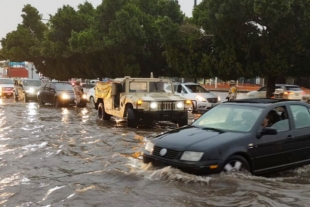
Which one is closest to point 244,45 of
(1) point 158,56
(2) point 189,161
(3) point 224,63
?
(3) point 224,63

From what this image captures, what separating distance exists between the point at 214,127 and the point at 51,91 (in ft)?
62.0

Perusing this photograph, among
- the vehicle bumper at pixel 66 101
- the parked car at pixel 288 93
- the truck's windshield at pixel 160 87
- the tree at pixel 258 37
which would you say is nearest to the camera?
the truck's windshield at pixel 160 87

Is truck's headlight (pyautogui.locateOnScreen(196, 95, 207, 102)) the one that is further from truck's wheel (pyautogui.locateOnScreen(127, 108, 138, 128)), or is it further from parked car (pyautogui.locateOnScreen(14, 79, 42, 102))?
parked car (pyautogui.locateOnScreen(14, 79, 42, 102))

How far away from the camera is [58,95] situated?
78.9 ft

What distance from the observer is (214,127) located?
296 inches

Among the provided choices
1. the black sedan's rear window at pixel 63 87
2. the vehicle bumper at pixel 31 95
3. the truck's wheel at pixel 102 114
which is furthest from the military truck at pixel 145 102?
the vehicle bumper at pixel 31 95

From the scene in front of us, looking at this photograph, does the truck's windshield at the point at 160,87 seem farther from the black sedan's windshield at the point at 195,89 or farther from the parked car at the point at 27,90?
the parked car at the point at 27,90

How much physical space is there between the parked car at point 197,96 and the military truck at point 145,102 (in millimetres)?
5418

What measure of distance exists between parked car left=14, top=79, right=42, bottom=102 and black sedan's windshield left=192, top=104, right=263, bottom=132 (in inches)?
940

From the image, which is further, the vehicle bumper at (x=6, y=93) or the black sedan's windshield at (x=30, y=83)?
the vehicle bumper at (x=6, y=93)

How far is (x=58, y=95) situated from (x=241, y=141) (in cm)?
1869

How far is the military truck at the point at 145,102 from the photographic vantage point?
14258 millimetres

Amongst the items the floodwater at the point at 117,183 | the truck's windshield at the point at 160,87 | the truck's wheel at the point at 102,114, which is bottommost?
the floodwater at the point at 117,183

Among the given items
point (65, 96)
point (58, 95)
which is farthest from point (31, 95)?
point (65, 96)
